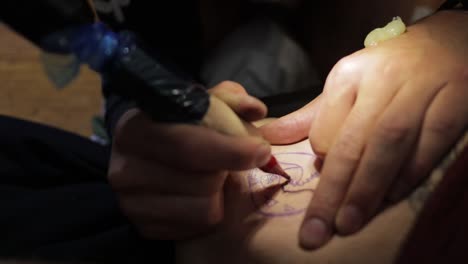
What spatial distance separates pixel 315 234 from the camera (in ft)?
1.80

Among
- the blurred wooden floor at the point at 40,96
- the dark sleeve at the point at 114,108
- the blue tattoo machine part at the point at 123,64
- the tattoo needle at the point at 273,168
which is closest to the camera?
the blue tattoo machine part at the point at 123,64

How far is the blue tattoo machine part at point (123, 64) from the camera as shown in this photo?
456 mm

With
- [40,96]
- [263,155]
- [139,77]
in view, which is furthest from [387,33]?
[40,96]

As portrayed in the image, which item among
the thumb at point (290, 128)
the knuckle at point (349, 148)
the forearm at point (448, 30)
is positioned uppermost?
the forearm at point (448, 30)

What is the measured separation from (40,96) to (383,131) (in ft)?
5.08

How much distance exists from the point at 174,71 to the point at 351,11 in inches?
41.8

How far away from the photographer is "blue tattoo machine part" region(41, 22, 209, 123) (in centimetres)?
46

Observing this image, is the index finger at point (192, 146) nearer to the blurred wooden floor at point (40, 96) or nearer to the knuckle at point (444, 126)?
the knuckle at point (444, 126)

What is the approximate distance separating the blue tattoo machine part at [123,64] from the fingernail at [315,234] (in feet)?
0.72

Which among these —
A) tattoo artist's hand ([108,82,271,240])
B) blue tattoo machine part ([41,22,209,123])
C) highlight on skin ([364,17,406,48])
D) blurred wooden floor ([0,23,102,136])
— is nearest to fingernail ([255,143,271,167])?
tattoo artist's hand ([108,82,271,240])

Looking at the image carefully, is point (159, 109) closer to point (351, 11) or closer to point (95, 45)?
point (95, 45)

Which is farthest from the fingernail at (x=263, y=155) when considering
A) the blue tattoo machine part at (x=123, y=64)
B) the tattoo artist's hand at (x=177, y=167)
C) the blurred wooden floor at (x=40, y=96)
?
the blurred wooden floor at (x=40, y=96)

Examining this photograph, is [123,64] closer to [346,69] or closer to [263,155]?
[263,155]

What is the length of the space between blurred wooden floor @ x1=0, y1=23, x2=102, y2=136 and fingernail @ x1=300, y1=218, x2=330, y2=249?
50.1 inches
